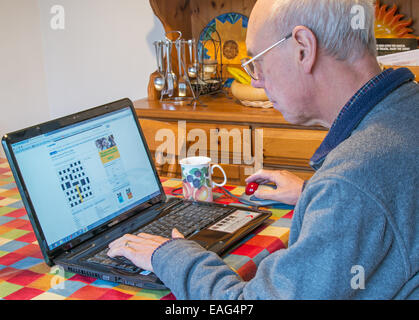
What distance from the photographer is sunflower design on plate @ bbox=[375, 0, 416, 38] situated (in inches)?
100

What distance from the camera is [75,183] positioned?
1.12 meters

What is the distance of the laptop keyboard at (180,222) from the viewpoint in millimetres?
1017

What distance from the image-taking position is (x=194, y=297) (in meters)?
0.86

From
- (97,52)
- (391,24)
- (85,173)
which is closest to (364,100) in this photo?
(85,173)

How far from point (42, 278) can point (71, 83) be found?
8.94 feet

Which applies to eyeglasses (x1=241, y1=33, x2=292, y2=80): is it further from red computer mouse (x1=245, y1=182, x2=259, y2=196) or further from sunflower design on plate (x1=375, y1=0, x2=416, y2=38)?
sunflower design on plate (x1=375, y1=0, x2=416, y2=38)

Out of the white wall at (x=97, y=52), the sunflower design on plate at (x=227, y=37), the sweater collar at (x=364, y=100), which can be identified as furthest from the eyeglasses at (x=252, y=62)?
the white wall at (x=97, y=52)

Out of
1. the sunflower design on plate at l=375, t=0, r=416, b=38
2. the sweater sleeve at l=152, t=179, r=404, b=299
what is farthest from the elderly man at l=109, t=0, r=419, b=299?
the sunflower design on plate at l=375, t=0, r=416, b=38

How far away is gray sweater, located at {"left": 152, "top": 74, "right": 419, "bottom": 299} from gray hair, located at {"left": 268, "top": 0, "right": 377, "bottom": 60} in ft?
0.45

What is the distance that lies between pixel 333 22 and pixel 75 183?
24.1 inches

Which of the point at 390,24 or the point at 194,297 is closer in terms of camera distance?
the point at 194,297

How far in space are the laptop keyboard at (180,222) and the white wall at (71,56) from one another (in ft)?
6.75
